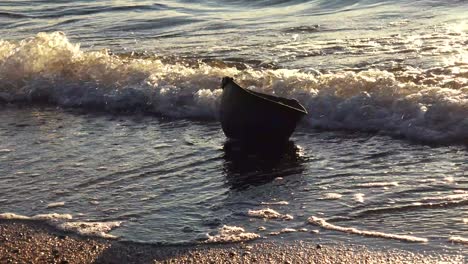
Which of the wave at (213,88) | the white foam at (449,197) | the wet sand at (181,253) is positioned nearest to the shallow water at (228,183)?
the white foam at (449,197)

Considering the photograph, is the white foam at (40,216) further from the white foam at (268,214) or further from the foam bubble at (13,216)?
the white foam at (268,214)

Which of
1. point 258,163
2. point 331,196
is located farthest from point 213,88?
point 331,196

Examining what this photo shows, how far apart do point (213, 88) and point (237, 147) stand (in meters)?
2.30

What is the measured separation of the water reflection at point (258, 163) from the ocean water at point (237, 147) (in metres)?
0.03

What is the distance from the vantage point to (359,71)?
9.59 metres

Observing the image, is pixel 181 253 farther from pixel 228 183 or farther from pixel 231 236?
pixel 228 183

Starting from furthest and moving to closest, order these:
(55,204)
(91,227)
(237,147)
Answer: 1. (237,147)
2. (55,204)
3. (91,227)

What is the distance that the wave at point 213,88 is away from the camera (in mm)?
7676

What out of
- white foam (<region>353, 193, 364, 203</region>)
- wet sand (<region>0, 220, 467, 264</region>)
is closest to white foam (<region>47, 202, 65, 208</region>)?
wet sand (<region>0, 220, 467, 264</region>)

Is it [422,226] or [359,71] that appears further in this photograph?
[359,71]

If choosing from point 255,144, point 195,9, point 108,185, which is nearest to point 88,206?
point 108,185

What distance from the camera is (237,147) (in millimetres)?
7352

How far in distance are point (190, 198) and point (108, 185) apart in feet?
A: 2.62

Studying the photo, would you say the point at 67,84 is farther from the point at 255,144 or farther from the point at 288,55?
the point at 255,144
